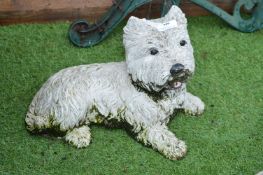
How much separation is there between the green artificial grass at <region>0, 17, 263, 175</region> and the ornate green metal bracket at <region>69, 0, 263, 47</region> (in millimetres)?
70

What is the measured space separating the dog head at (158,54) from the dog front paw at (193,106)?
41 cm

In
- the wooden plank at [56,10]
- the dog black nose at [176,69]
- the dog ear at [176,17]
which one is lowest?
the wooden plank at [56,10]

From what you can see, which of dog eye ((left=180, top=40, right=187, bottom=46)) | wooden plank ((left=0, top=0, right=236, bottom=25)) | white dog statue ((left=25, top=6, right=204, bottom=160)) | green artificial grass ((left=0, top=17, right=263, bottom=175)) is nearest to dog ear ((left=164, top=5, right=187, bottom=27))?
white dog statue ((left=25, top=6, right=204, bottom=160))

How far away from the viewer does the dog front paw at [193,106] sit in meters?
3.06

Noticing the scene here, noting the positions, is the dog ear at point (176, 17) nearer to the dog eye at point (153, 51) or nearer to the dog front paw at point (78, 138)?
the dog eye at point (153, 51)

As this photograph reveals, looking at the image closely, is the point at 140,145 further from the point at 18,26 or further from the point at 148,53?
the point at 18,26

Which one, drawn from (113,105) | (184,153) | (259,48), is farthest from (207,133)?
(259,48)

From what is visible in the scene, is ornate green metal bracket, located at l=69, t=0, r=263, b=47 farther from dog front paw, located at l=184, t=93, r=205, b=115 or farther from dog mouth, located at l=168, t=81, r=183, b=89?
dog mouth, located at l=168, t=81, r=183, b=89

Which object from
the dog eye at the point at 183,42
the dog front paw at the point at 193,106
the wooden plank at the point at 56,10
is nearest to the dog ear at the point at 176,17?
the dog eye at the point at 183,42

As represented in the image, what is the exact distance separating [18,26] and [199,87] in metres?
1.39

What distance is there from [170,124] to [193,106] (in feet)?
0.59

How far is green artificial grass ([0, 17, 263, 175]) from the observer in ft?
9.18

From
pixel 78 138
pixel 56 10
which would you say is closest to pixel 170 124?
pixel 78 138

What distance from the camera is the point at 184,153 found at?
9.20 feet
